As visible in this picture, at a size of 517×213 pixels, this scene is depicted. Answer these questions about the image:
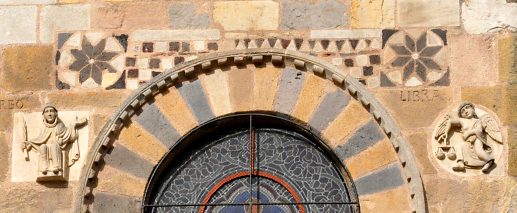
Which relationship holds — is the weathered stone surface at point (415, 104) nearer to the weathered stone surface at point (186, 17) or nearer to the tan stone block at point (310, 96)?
the tan stone block at point (310, 96)

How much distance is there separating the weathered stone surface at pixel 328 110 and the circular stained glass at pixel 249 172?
0.14 meters

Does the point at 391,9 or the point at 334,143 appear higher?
the point at 391,9

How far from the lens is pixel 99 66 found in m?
14.3

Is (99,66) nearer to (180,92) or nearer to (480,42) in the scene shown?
(180,92)

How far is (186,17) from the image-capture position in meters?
14.4

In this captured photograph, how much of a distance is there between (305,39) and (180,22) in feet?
3.37

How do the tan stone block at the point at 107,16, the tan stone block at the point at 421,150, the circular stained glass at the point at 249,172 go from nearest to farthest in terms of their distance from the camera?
the tan stone block at the point at 421,150 < the circular stained glass at the point at 249,172 < the tan stone block at the point at 107,16

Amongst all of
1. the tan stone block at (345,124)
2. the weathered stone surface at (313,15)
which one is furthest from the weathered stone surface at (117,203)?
the weathered stone surface at (313,15)

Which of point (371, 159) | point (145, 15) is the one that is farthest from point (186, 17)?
point (371, 159)

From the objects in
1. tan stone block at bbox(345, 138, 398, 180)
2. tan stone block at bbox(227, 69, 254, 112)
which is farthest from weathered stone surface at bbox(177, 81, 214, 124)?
tan stone block at bbox(345, 138, 398, 180)

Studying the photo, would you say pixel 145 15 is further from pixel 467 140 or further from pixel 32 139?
pixel 467 140

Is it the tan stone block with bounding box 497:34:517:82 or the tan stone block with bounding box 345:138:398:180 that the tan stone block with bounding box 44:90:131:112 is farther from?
the tan stone block with bounding box 497:34:517:82

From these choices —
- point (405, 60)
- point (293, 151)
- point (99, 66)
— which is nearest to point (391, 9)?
point (405, 60)

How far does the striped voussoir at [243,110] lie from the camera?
13883mm
